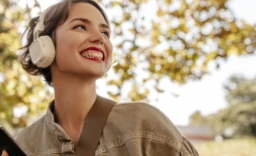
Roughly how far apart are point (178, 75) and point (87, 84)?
2.43 meters

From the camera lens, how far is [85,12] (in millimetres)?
1689

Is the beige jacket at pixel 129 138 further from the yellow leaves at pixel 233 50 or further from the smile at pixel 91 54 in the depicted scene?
the yellow leaves at pixel 233 50

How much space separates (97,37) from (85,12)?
0.12 meters

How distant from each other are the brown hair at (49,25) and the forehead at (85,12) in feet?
0.05

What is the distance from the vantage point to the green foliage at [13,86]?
3756 millimetres

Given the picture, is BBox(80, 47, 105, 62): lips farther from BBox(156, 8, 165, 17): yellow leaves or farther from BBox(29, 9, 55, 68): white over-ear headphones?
BBox(156, 8, 165, 17): yellow leaves

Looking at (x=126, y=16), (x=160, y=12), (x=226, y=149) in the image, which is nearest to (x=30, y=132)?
(x=126, y=16)

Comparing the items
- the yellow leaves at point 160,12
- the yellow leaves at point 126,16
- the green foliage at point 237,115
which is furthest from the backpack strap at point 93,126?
the green foliage at point 237,115

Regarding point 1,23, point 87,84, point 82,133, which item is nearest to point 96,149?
point 82,133

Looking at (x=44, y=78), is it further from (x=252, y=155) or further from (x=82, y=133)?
(x=252, y=155)

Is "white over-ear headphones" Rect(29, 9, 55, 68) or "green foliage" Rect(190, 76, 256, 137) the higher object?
"green foliage" Rect(190, 76, 256, 137)

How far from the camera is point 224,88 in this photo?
2347 cm

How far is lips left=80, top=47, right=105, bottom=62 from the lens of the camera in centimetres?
161

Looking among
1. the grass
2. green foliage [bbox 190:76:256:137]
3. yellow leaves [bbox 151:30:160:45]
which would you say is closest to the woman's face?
yellow leaves [bbox 151:30:160:45]
